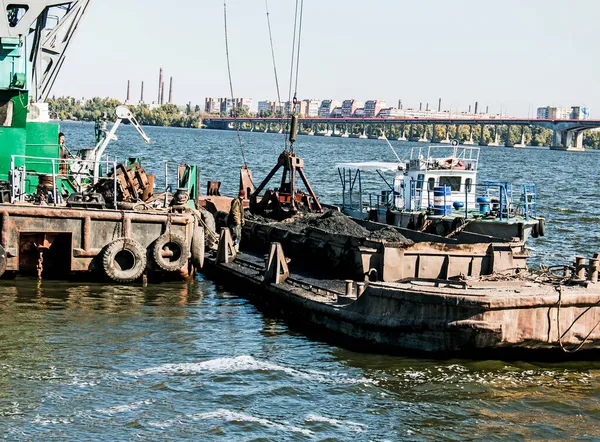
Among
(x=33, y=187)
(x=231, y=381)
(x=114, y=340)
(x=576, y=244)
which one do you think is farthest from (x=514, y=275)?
(x=576, y=244)

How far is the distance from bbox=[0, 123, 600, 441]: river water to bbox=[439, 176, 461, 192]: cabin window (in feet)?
40.7

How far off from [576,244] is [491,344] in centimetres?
2087

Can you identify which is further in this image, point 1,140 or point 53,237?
point 1,140

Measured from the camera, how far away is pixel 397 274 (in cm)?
1794

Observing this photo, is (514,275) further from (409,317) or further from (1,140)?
(1,140)

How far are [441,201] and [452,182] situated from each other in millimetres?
2534

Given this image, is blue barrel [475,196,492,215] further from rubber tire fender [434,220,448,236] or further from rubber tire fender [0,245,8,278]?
rubber tire fender [0,245,8,278]

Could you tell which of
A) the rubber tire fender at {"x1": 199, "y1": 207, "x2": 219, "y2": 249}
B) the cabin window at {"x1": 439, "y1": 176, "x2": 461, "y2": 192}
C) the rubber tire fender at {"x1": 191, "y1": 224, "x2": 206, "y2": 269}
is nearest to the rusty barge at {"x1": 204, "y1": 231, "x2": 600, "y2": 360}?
the rubber tire fender at {"x1": 191, "y1": 224, "x2": 206, "y2": 269}

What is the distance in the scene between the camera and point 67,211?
20297 millimetres

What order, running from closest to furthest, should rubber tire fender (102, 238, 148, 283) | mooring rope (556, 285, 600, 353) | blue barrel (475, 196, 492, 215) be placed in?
mooring rope (556, 285, 600, 353) < rubber tire fender (102, 238, 148, 283) < blue barrel (475, 196, 492, 215)

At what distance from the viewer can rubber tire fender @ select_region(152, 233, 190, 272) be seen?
21.0m

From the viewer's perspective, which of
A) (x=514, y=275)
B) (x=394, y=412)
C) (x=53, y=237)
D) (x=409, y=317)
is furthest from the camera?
(x=53, y=237)

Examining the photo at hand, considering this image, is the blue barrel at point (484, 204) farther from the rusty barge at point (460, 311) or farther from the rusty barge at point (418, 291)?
the rusty barge at point (460, 311)

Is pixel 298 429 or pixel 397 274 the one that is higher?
pixel 397 274
